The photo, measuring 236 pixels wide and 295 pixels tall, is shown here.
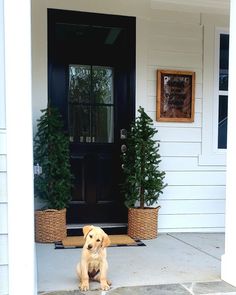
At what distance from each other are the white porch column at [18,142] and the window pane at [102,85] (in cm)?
195

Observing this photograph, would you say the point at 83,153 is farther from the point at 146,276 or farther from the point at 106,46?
the point at 146,276

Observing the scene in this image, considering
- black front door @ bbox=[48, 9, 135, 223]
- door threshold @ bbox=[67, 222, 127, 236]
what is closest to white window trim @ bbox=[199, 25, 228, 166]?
black front door @ bbox=[48, 9, 135, 223]

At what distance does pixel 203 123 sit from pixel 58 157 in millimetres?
1701

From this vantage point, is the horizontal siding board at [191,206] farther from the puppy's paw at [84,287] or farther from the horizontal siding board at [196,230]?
the puppy's paw at [84,287]

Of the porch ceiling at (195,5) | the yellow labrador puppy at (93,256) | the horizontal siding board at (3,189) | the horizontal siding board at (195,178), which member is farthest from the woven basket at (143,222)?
the porch ceiling at (195,5)

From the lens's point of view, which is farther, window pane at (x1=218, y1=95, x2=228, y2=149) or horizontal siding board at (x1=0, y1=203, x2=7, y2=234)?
window pane at (x1=218, y1=95, x2=228, y2=149)

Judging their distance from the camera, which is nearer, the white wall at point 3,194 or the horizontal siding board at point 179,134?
the white wall at point 3,194

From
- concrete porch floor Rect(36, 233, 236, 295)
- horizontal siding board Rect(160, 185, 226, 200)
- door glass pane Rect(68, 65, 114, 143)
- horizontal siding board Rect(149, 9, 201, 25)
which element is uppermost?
horizontal siding board Rect(149, 9, 201, 25)

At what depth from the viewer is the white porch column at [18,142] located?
6.12 feet

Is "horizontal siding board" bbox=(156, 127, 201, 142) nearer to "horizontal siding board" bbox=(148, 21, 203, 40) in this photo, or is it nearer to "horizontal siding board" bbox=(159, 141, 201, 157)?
"horizontal siding board" bbox=(159, 141, 201, 157)

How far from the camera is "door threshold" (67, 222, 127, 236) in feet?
12.0

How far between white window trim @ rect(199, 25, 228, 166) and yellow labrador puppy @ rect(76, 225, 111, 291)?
6.84 feet

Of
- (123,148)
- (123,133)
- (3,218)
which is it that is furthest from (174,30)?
(3,218)

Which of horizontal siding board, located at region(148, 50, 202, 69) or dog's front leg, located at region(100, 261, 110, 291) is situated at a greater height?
horizontal siding board, located at region(148, 50, 202, 69)
